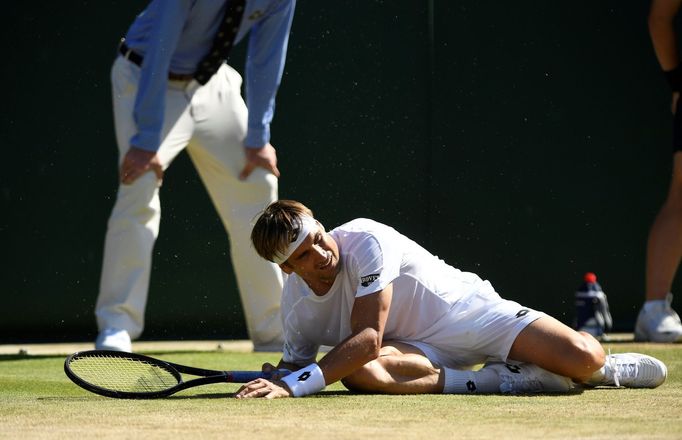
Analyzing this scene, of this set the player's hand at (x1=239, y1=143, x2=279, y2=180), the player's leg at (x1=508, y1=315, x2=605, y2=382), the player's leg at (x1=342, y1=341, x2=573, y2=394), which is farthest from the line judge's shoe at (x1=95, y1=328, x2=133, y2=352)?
the player's leg at (x1=508, y1=315, x2=605, y2=382)

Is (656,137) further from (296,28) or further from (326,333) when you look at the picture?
(326,333)

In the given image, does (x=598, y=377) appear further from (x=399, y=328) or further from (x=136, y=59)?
(x=136, y=59)

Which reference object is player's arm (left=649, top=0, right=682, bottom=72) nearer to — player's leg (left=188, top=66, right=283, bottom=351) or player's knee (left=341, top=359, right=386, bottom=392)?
player's leg (left=188, top=66, right=283, bottom=351)

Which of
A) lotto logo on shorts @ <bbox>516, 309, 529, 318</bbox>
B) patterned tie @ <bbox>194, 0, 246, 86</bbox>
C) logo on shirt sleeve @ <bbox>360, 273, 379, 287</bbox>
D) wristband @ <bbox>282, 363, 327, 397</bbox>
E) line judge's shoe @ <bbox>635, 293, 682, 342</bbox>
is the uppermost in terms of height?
patterned tie @ <bbox>194, 0, 246, 86</bbox>

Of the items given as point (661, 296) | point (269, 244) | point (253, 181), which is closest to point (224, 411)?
point (269, 244)

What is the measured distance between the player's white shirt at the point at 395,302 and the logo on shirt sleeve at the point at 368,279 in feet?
0.45

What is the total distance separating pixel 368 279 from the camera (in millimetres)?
4621

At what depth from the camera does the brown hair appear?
14.8 ft

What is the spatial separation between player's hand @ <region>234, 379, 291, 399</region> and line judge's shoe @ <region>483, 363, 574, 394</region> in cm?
84

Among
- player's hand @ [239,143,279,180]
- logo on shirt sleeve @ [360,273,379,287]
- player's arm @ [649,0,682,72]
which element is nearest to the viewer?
logo on shirt sleeve @ [360,273,379,287]

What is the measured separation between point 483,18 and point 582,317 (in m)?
2.04

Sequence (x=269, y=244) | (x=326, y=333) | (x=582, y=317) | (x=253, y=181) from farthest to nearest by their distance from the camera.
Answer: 1. (x=582, y=317)
2. (x=253, y=181)
3. (x=326, y=333)
4. (x=269, y=244)

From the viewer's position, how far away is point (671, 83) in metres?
7.99

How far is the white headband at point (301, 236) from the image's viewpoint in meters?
4.52
